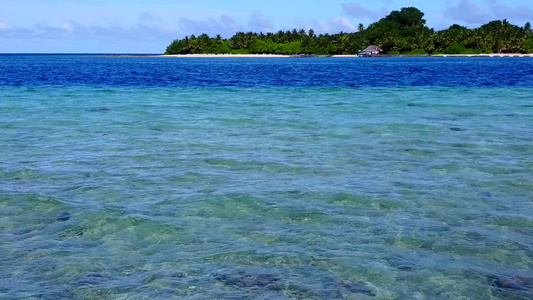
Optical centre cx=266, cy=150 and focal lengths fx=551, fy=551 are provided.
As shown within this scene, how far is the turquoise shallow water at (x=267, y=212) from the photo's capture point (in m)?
6.91

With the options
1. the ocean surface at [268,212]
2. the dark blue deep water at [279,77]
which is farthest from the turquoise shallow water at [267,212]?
the dark blue deep water at [279,77]

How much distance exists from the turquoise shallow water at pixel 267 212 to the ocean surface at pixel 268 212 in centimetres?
3

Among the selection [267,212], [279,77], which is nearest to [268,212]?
[267,212]

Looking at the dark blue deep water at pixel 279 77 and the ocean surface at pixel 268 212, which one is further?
the dark blue deep water at pixel 279 77

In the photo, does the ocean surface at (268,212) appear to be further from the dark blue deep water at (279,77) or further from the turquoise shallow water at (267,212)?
the dark blue deep water at (279,77)

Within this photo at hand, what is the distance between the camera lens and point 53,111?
2592 centimetres

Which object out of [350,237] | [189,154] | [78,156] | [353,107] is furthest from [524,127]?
[78,156]

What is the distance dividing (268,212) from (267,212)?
0.8 inches

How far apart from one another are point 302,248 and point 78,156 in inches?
344

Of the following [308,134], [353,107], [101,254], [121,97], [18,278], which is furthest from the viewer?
[121,97]

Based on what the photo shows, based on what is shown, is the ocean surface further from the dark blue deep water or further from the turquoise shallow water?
the dark blue deep water

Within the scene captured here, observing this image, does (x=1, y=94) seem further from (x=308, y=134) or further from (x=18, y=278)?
(x=18, y=278)

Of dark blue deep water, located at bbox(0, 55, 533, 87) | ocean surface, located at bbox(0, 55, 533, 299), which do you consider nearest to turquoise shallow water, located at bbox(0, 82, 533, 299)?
ocean surface, located at bbox(0, 55, 533, 299)

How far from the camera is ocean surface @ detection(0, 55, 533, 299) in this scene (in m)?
6.91
